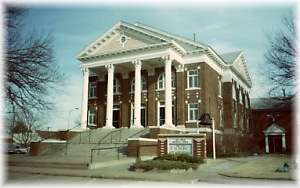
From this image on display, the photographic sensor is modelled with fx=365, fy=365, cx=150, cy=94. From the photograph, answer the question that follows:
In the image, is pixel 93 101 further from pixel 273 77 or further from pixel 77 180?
pixel 77 180

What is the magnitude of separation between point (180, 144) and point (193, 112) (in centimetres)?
1035

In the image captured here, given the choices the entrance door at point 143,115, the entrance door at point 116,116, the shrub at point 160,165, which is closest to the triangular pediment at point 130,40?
the entrance door at point 116,116

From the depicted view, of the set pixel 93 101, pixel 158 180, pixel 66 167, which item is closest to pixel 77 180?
pixel 158 180

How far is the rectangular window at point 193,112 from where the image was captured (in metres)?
30.5

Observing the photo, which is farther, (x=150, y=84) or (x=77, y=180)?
(x=150, y=84)

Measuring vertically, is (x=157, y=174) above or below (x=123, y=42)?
below

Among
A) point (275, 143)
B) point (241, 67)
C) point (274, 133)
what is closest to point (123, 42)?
point (241, 67)

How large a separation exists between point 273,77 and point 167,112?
9.76 meters

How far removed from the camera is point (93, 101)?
36000 millimetres

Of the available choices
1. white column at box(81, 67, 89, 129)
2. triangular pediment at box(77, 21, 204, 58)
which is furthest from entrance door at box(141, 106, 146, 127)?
triangular pediment at box(77, 21, 204, 58)

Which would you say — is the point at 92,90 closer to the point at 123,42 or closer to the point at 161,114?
the point at 123,42

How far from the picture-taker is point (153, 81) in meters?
32.4

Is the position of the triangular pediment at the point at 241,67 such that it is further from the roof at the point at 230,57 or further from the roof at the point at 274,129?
the roof at the point at 274,129

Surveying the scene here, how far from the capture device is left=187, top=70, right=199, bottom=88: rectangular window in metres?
31.2
